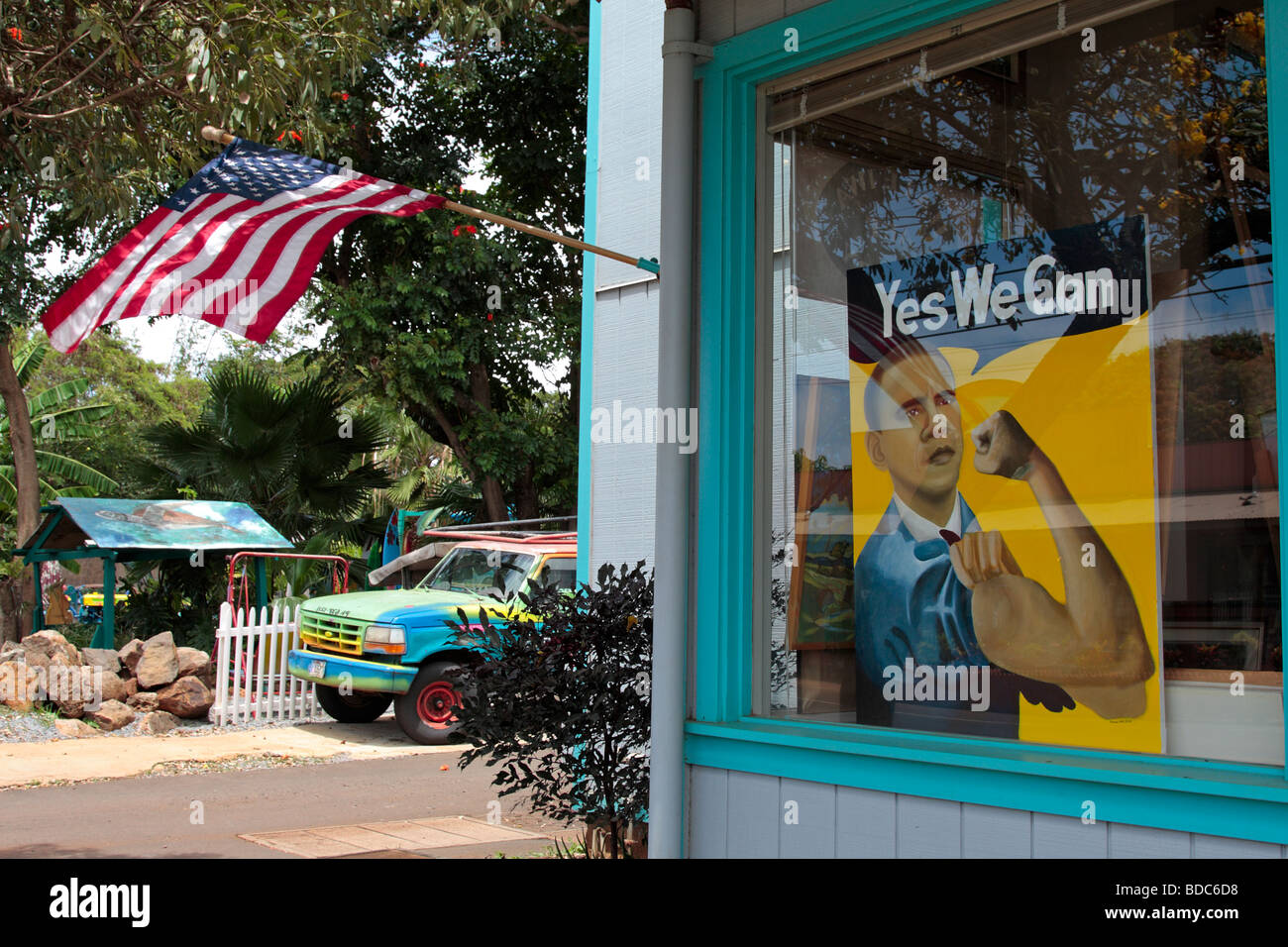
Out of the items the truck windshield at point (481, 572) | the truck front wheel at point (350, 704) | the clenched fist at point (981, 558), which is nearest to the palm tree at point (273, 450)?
the truck front wheel at point (350, 704)

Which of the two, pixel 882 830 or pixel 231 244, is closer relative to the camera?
pixel 882 830

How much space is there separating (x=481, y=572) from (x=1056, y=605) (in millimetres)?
8705

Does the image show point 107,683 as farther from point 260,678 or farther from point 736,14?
point 736,14

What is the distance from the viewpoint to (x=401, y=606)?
11352mm

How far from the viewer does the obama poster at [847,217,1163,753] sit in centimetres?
368

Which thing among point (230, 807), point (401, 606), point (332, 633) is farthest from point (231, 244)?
point (332, 633)

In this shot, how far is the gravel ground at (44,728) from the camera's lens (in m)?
11.1

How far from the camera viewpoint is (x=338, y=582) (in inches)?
648

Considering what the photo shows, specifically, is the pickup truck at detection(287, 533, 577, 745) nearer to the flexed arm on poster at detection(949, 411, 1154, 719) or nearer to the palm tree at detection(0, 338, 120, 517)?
the flexed arm on poster at detection(949, 411, 1154, 719)

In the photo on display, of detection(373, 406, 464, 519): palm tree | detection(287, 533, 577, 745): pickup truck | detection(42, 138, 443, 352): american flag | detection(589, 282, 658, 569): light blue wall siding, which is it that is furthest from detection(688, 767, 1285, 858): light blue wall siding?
detection(373, 406, 464, 519): palm tree

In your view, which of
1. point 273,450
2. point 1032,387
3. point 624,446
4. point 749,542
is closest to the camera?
point 1032,387

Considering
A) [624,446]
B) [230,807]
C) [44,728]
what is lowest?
[230,807]
